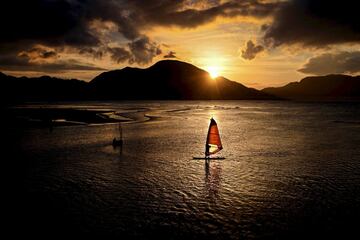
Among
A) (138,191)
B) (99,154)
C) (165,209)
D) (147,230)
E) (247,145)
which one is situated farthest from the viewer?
(247,145)

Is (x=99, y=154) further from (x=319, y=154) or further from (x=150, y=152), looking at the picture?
(x=319, y=154)

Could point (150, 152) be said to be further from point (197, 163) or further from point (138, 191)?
point (138, 191)

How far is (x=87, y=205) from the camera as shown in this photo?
20125 mm

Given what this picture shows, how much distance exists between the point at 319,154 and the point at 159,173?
2268cm

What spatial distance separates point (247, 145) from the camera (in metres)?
46.0

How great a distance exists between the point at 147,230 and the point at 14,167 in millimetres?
21119

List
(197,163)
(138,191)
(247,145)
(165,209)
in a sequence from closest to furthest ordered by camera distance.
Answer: (165,209) < (138,191) < (197,163) < (247,145)

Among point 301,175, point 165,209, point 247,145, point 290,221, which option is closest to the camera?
point 290,221

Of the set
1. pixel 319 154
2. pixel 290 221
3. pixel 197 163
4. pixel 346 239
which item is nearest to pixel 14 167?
pixel 197 163

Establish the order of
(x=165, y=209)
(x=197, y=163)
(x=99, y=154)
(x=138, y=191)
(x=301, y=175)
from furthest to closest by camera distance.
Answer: (x=99, y=154) < (x=197, y=163) < (x=301, y=175) < (x=138, y=191) < (x=165, y=209)

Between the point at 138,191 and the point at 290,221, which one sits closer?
the point at 290,221

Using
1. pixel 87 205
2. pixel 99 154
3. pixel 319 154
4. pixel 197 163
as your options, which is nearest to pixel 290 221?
pixel 87 205

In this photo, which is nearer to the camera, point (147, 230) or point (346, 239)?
point (346, 239)

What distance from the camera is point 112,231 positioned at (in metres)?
16.3
